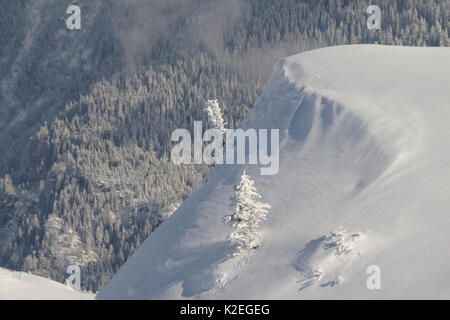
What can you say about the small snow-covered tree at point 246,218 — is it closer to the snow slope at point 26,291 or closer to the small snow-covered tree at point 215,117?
the snow slope at point 26,291

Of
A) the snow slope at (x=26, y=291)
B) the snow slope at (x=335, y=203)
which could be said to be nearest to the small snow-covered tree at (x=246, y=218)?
the snow slope at (x=335, y=203)

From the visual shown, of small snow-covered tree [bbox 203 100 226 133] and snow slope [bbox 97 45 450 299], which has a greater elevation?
small snow-covered tree [bbox 203 100 226 133]

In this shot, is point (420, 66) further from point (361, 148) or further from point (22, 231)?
point (22, 231)

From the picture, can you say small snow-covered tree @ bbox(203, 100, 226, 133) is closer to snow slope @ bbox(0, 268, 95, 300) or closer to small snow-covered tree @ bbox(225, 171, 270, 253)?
snow slope @ bbox(0, 268, 95, 300)

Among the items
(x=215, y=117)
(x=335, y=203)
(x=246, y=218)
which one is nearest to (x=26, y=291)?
(x=246, y=218)

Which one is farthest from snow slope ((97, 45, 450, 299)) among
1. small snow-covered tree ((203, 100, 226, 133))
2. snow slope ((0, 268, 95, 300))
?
small snow-covered tree ((203, 100, 226, 133))

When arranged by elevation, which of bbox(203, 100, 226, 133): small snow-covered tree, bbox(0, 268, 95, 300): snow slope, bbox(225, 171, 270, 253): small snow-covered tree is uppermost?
bbox(203, 100, 226, 133): small snow-covered tree
